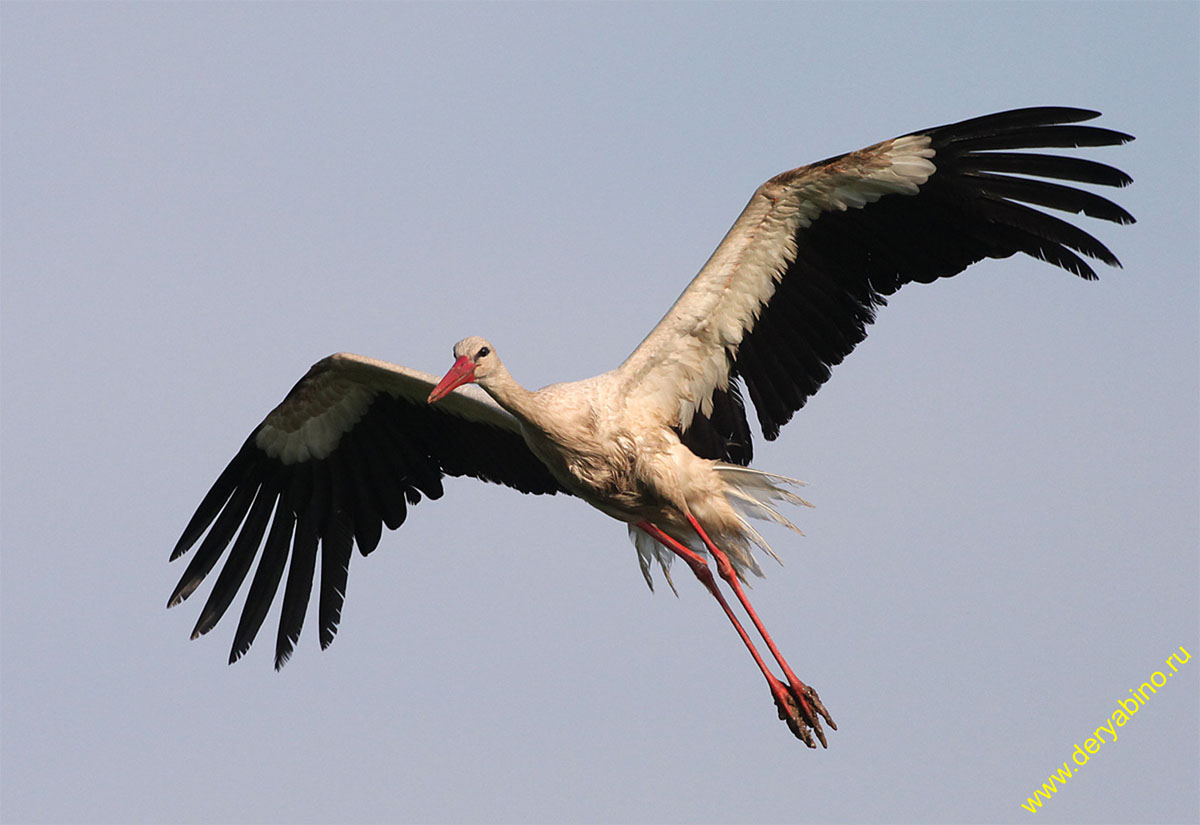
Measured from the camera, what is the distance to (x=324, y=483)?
10.2 meters

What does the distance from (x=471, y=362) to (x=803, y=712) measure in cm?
249

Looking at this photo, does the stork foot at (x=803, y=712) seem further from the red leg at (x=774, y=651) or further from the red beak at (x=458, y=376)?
the red beak at (x=458, y=376)

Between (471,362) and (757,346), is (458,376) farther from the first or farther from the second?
(757,346)

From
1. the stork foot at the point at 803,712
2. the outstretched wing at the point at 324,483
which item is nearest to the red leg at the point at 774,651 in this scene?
the stork foot at the point at 803,712

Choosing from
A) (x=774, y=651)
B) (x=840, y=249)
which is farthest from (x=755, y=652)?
(x=840, y=249)

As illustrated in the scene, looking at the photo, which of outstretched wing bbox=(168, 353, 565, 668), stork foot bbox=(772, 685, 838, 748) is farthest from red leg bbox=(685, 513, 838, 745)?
outstretched wing bbox=(168, 353, 565, 668)

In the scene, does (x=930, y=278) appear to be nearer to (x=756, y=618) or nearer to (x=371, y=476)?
(x=756, y=618)

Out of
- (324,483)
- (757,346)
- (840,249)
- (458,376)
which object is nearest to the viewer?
(458,376)

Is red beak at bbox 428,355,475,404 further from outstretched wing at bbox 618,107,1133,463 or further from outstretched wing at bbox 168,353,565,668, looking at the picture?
outstretched wing at bbox 168,353,565,668

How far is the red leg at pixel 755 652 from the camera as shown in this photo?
8.62 meters

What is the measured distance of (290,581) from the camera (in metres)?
10.1

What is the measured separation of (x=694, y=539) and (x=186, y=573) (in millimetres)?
3179

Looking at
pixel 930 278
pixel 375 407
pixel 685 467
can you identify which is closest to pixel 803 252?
pixel 930 278

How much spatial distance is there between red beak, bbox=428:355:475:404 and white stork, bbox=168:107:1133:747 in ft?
0.03
